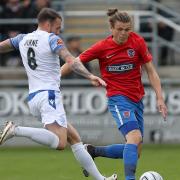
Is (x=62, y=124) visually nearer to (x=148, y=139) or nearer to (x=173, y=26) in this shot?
(x=148, y=139)

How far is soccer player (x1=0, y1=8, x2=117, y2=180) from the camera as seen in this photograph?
31.9 feet

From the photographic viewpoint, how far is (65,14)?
1858cm

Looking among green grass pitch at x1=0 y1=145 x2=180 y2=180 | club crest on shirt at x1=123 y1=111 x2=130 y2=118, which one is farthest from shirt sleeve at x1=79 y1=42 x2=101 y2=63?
green grass pitch at x1=0 y1=145 x2=180 y2=180

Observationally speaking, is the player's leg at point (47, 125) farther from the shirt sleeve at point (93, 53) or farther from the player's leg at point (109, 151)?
the player's leg at point (109, 151)

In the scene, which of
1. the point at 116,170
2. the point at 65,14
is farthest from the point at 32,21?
the point at 116,170

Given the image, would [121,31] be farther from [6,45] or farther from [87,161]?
[87,161]

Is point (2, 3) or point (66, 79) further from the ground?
point (2, 3)

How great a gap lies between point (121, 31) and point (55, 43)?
0.82 metres

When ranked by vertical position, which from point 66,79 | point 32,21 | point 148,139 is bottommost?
point 148,139

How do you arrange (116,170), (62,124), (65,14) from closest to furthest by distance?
(62,124), (116,170), (65,14)

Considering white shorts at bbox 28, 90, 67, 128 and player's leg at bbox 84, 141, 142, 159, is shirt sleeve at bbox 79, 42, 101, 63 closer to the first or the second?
white shorts at bbox 28, 90, 67, 128

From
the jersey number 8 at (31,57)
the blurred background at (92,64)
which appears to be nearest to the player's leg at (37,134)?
the jersey number 8 at (31,57)

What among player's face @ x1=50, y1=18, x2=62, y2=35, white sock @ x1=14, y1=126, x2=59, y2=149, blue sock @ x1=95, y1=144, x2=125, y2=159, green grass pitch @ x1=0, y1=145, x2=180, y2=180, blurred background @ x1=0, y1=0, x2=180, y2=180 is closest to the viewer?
white sock @ x1=14, y1=126, x2=59, y2=149

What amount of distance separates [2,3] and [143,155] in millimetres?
5676
